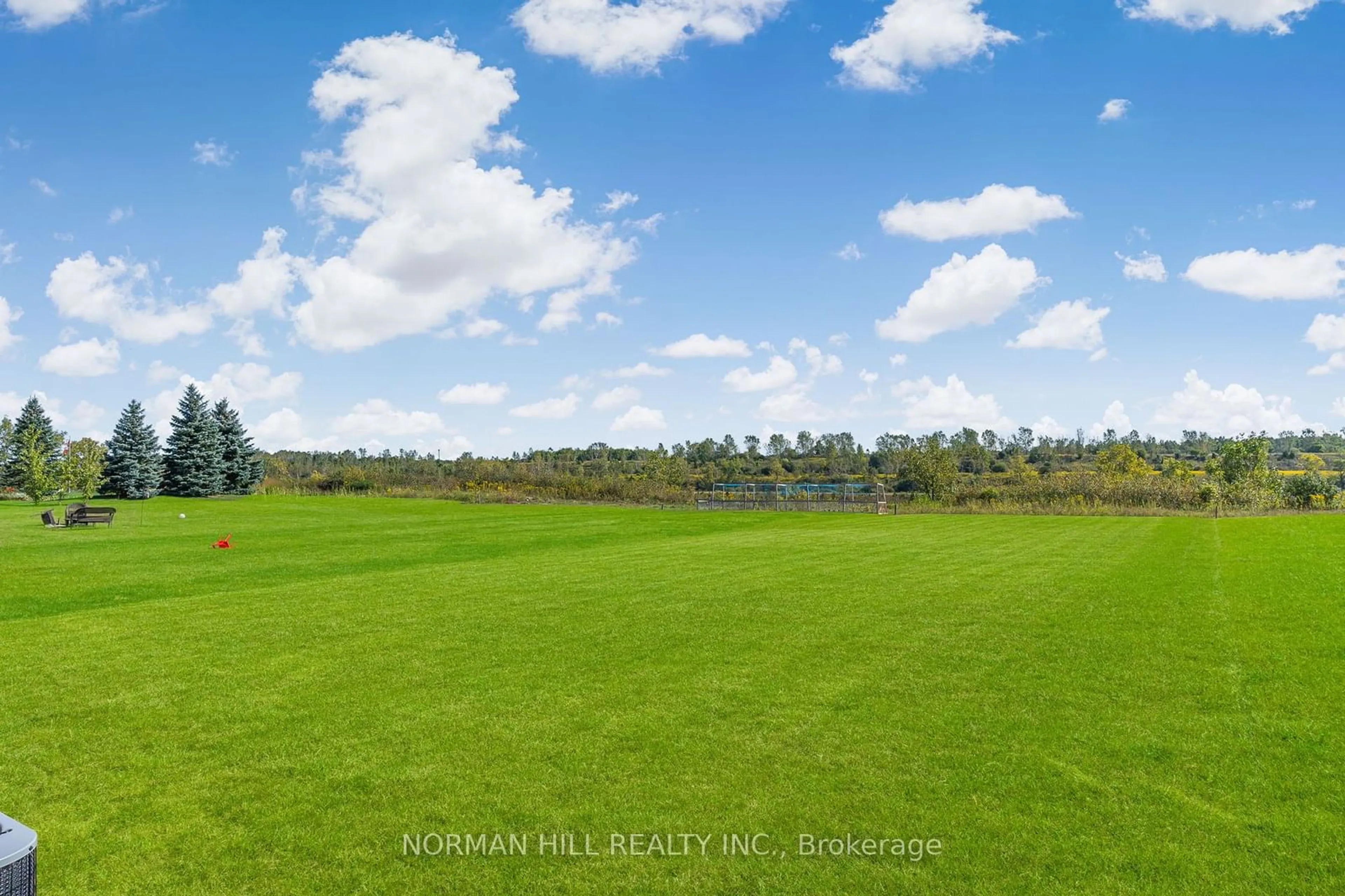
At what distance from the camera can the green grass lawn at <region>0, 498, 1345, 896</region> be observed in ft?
13.1

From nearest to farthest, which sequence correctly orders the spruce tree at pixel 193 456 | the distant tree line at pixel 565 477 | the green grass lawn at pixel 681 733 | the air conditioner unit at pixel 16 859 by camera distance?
the air conditioner unit at pixel 16 859, the green grass lawn at pixel 681 733, the distant tree line at pixel 565 477, the spruce tree at pixel 193 456

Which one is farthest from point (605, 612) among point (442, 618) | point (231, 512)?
point (231, 512)

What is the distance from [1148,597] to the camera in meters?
12.5

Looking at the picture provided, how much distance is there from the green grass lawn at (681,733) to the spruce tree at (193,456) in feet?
154

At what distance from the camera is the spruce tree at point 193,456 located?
54781mm

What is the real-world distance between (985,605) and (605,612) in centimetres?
569

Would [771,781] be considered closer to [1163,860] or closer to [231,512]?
[1163,860]

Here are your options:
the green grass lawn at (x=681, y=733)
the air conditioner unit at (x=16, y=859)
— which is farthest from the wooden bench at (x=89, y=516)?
the air conditioner unit at (x=16, y=859)

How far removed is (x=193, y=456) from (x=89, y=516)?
30.7m

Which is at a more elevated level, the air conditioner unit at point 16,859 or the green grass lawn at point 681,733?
the air conditioner unit at point 16,859

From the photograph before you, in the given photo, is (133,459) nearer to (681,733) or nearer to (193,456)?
(193,456)

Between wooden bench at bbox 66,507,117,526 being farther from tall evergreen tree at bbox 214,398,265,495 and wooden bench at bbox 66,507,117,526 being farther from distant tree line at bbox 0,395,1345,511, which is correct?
tall evergreen tree at bbox 214,398,265,495

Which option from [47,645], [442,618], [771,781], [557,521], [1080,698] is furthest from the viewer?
[557,521]

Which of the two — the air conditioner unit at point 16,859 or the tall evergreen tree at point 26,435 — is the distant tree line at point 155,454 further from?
the air conditioner unit at point 16,859
